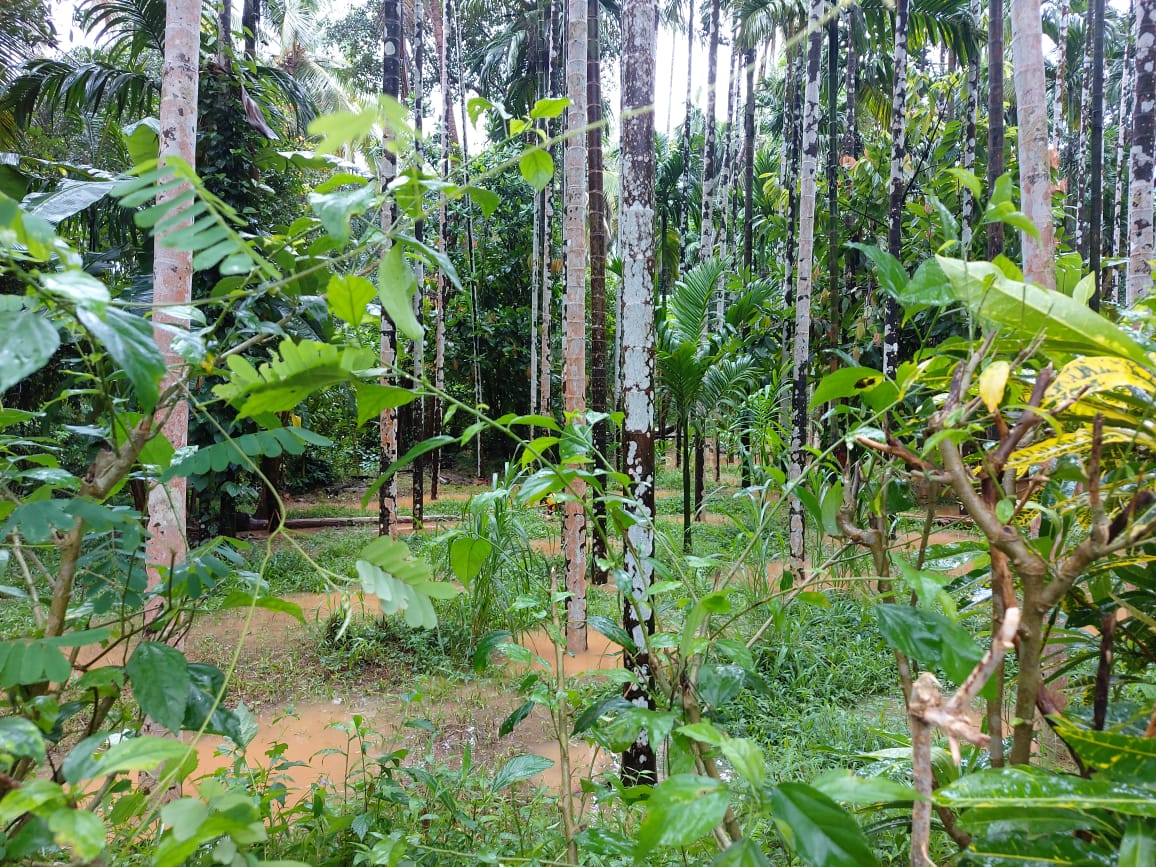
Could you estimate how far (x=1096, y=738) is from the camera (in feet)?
1.94

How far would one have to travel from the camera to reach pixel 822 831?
0.51 meters

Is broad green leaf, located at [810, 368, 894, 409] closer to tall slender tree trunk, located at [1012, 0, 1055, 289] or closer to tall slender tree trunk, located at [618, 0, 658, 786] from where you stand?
tall slender tree trunk, located at [618, 0, 658, 786]

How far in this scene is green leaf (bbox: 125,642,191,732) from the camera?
27.6 inches

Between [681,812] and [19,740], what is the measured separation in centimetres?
51

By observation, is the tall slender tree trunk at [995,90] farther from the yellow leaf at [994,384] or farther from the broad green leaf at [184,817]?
the broad green leaf at [184,817]

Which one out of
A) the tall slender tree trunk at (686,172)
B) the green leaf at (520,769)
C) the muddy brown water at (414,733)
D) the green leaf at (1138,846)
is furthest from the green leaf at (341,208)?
the tall slender tree trunk at (686,172)

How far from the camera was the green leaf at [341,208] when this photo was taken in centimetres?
58

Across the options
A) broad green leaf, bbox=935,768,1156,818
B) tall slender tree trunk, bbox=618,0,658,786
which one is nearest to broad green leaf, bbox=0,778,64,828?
broad green leaf, bbox=935,768,1156,818

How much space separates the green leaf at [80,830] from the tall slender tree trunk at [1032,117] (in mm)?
2336

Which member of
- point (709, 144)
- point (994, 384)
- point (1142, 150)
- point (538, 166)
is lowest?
point (994, 384)

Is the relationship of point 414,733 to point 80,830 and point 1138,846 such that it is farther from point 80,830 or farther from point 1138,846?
point 1138,846

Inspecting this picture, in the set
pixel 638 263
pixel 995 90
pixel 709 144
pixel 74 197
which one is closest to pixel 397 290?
pixel 74 197

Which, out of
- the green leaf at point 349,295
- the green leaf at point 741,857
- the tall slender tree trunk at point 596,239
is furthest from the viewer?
the tall slender tree trunk at point 596,239

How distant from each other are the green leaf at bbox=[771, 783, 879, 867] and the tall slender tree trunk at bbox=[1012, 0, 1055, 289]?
78.8 inches
